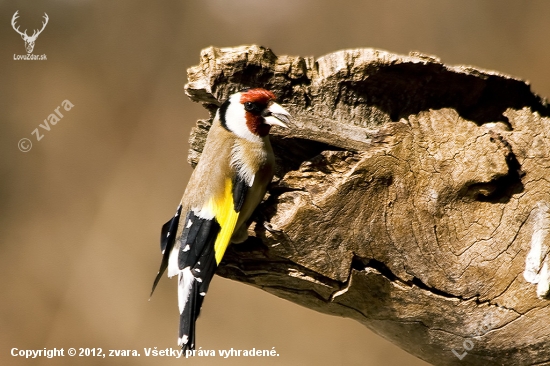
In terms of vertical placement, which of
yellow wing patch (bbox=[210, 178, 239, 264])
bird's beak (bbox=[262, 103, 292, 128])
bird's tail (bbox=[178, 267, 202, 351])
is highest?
bird's beak (bbox=[262, 103, 292, 128])

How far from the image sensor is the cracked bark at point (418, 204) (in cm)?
160

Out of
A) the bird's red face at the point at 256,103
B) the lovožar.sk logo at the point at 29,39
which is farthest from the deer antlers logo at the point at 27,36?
the bird's red face at the point at 256,103

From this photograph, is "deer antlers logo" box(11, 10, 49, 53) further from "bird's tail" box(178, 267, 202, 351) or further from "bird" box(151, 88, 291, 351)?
"bird's tail" box(178, 267, 202, 351)

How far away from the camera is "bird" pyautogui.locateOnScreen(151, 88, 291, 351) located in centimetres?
161

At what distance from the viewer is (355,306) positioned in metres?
1.74

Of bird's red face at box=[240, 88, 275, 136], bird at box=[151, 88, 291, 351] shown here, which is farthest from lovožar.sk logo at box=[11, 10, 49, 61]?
bird's red face at box=[240, 88, 275, 136]

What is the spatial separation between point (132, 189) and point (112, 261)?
Result: 432 millimetres

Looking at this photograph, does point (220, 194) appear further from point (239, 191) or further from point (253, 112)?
point (253, 112)

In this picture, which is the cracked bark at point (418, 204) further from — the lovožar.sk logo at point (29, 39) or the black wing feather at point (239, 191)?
the lovožar.sk logo at point (29, 39)

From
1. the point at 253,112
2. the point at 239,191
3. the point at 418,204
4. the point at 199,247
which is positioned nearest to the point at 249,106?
the point at 253,112

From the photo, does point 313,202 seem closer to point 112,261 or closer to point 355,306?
point 355,306

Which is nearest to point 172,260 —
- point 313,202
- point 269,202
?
point 269,202

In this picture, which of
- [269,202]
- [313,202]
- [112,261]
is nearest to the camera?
[313,202]

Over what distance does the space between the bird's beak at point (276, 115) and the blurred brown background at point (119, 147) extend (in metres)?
1.52
